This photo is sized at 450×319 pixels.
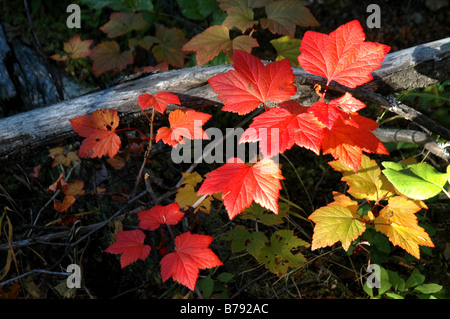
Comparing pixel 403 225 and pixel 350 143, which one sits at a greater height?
pixel 350 143

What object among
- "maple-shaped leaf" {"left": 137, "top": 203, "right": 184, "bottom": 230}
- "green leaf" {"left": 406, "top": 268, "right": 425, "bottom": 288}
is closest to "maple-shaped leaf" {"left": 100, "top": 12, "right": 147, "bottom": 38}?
"maple-shaped leaf" {"left": 137, "top": 203, "right": 184, "bottom": 230}

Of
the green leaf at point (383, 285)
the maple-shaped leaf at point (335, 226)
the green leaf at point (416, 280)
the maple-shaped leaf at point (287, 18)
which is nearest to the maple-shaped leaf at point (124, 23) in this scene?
the maple-shaped leaf at point (287, 18)

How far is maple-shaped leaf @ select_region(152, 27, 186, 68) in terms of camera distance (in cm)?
267

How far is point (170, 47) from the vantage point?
8.82 feet

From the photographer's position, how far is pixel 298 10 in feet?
7.11

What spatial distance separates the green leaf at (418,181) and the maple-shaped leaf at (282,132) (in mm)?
457

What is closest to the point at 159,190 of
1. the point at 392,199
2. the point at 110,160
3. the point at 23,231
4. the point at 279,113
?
the point at 110,160

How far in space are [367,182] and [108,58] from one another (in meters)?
2.19

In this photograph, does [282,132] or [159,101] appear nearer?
[282,132]

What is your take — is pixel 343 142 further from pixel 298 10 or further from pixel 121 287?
pixel 121 287

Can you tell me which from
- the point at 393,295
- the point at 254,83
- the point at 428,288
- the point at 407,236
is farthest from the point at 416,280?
the point at 254,83

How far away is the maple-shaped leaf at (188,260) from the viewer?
1465mm

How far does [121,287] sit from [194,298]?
22.7 inches

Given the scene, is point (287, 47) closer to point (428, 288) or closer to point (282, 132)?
point (282, 132)
